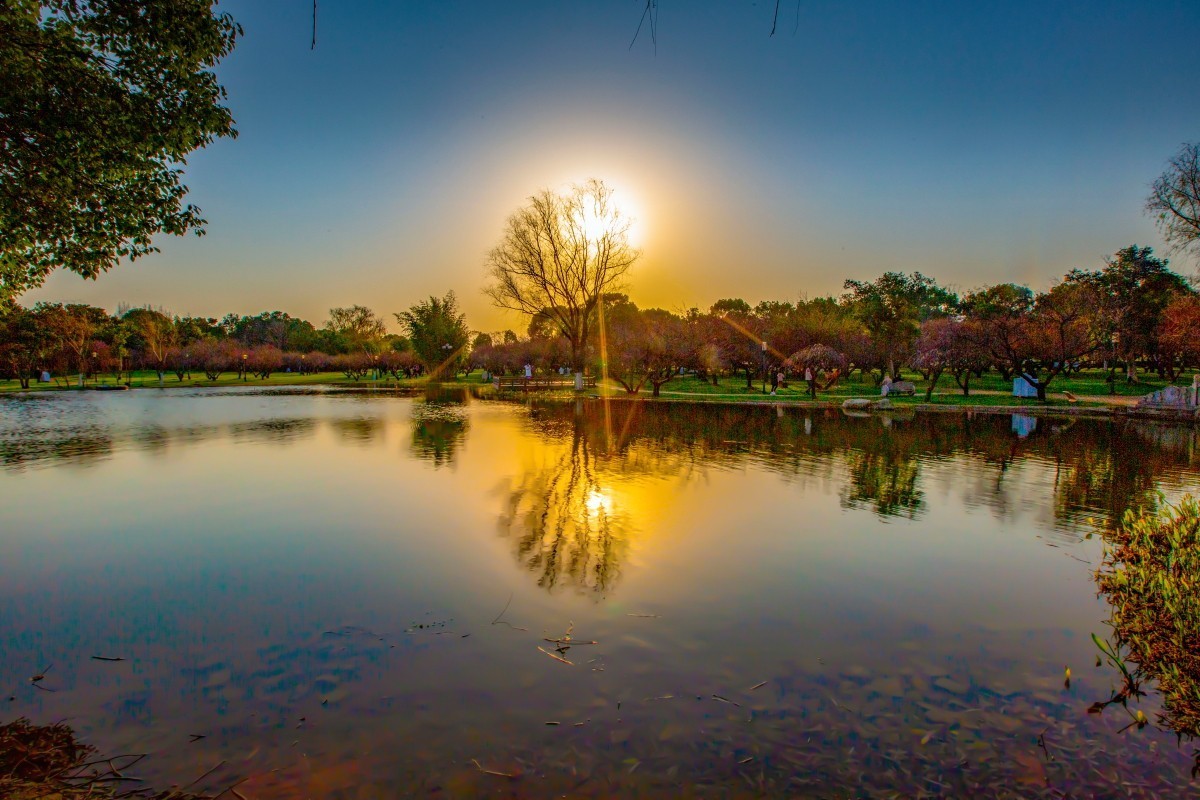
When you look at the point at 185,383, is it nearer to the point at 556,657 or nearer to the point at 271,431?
the point at 271,431

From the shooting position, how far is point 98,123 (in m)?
8.41

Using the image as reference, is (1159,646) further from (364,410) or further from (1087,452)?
(364,410)

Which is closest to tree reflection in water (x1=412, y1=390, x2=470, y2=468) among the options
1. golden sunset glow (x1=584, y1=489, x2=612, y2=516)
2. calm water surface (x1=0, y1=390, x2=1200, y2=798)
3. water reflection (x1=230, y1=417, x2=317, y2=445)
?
calm water surface (x1=0, y1=390, x2=1200, y2=798)

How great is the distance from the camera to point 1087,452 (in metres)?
16.6

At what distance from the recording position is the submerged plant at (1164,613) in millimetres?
4180

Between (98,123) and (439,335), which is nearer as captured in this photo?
(98,123)

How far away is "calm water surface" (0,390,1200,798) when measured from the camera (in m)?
3.81

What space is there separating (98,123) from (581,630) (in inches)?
393

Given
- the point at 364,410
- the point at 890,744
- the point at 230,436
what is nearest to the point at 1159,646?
the point at 890,744

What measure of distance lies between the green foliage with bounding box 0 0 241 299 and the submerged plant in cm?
1315

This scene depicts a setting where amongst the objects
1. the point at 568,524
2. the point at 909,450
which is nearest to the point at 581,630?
the point at 568,524

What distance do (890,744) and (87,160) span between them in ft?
40.3

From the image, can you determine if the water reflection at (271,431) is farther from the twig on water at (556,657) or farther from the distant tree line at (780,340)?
A: the twig on water at (556,657)

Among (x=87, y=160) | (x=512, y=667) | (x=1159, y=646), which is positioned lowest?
(x=512, y=667)
